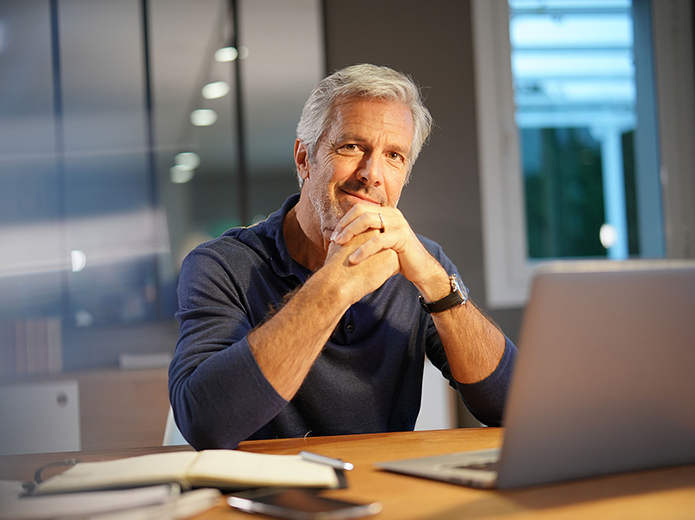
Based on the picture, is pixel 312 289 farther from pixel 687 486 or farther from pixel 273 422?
pixel 687 486

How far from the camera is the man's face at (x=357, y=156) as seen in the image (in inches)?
57.7

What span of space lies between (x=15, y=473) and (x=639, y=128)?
3567 mm

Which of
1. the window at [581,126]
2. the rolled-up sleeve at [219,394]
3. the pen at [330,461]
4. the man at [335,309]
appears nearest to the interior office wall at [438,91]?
the window at [581,126]

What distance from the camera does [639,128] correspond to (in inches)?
141

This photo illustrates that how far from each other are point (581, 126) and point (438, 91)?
90 centimetres

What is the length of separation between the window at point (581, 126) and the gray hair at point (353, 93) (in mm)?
1845

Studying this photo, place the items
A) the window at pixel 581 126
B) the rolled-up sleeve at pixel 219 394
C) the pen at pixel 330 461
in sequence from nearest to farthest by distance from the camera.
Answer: the pen at pixel 330 461
the rolled-up sleeve at pixel 219 394
the window at pixel 581 126

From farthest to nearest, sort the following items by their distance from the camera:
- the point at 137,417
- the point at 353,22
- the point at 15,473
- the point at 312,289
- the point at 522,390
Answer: the point at 353,22
the point at 137,417
the point at 312,289
the point at 15,473
the point at 522,390

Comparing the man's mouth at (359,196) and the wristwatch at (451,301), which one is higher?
the man's mouth at (359,196)

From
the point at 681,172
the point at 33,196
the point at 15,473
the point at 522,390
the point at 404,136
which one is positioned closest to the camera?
the point at 522,390

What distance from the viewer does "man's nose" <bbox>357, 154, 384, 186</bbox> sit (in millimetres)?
1459

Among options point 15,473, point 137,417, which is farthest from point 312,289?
point 137,417

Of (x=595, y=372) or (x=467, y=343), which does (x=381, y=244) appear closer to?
(x=467, y=343)

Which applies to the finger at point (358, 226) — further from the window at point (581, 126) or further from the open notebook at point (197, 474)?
the window at point (581, 126)
